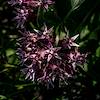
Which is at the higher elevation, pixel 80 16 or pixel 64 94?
pixel 80 16

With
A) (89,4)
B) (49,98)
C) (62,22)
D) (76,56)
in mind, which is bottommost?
(49,98)

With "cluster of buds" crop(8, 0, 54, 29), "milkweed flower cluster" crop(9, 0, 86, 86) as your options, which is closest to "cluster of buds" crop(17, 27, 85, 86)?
"milkweed flower cluster" crop(9, 0, 86, 86)

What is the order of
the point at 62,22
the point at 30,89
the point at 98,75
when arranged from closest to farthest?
the point at 62,22 → the point at 98,75 → the point at 30,89

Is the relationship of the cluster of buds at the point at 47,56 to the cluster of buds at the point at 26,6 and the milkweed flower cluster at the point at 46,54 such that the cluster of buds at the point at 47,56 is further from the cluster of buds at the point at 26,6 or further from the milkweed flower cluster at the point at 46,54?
the cluster of buds at the point at 26,6

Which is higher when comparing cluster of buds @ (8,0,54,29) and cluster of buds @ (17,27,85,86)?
cluster of buds @ (8,0,54,29)

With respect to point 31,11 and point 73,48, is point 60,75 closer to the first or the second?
point 73,48

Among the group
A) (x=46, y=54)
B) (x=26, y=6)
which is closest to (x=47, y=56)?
(x=46, y=54)

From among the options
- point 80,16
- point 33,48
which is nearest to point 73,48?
point 33,48

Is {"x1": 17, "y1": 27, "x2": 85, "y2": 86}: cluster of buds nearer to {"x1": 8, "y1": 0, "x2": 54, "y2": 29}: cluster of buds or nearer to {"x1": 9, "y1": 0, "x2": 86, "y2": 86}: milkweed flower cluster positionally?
{"x1": 9, "y1": 0, "x2": 86, "y2": 86}: milkweed flower cluster
